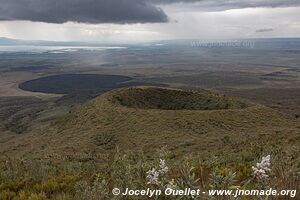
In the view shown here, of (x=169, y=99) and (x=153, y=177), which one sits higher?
(x=153, y=177)

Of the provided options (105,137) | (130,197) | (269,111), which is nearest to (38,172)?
(130,197)

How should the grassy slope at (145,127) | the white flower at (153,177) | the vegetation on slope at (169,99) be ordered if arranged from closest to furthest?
the white flower at (153,177) < the grassy slope at (145,127) < the vegetation on slope at (169,99)

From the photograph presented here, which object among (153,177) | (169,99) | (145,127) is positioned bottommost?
(145,127)

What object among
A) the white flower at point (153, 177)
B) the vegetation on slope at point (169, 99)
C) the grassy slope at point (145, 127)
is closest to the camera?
the white flower at point (153, 177)

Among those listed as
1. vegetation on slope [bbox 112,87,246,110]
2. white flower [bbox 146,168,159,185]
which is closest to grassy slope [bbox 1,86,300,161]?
vegetation on slope [bbox 112,87,246,110]

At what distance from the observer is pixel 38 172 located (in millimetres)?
12297

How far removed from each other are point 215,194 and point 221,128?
39196 millimetres

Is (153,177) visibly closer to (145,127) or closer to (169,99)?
(145,127)

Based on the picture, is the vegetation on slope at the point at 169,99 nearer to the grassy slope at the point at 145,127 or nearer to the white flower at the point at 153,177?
the grassy slope at the point at 145,127

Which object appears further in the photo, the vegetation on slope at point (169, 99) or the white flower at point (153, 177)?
the vegetation on slope at point (169, 99)

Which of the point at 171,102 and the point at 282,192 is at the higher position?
the point at 282,192

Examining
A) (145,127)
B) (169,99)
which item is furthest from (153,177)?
(169,99)

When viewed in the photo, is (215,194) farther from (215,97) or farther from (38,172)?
(215,97)

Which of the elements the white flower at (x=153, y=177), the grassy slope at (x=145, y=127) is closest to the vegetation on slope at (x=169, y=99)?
Answer: the grassy slope at (x=145, y=127)
